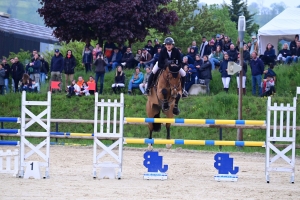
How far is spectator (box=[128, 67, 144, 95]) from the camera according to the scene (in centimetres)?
2684

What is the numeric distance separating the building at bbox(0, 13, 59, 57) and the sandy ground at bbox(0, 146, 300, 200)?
2894 centimetres

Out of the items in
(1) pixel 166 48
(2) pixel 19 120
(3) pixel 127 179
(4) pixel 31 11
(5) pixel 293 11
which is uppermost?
(4) pixel 31 11

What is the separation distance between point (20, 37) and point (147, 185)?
37036 mm

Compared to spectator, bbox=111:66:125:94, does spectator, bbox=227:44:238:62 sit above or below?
above

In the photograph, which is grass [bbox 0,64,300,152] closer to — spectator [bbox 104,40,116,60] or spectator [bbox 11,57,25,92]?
spectator [bbox 11,57,25,92]

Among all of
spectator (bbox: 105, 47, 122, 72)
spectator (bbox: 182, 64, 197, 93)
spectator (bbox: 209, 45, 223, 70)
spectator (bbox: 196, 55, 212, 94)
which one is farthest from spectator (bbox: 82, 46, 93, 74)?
spectator (bbox: 196, 55, 212, 94)

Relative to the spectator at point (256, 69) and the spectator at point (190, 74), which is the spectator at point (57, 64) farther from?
the spectator at point (256, 69)

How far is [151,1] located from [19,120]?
17.2 meters

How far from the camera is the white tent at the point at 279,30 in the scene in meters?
30.2

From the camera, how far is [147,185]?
41.4 feet

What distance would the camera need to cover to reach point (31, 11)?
12888 cm

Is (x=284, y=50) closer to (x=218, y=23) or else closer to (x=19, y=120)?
(x=19, y=120)

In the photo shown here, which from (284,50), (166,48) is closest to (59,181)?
(166,48)

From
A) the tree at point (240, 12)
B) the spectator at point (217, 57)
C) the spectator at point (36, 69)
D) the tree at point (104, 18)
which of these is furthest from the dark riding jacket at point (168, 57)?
the tree at point (240, 12)
